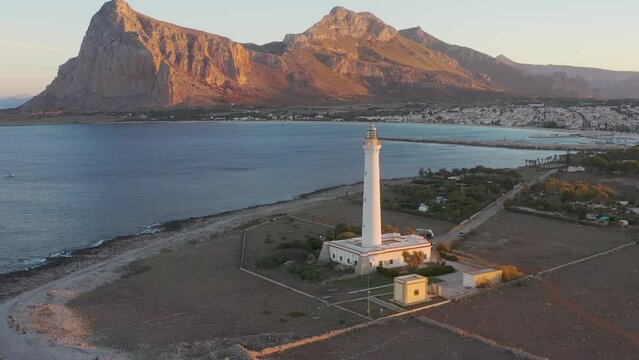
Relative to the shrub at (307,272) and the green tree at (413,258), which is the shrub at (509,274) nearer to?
the green tree at (413,258)

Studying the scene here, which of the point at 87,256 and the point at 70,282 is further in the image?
the point at 87,256

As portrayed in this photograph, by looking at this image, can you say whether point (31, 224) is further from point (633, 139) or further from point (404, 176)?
point (633, 139)

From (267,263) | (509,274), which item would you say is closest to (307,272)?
(267,263)

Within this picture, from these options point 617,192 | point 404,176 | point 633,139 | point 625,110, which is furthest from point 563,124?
point 617,192

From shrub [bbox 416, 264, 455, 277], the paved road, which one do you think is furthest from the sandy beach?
the paved road

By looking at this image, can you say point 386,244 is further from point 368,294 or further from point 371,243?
point 368,294

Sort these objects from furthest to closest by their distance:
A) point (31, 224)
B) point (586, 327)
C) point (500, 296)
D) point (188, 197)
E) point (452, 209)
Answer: point (188, 197)
point (31, 224)
point (452, 209)
point (500, 296)
point (586, 327)

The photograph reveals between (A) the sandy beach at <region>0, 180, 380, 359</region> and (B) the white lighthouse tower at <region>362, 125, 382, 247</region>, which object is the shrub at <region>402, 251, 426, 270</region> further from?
(A) the sandy beach at <region>0, 180, 380, 359</region>
